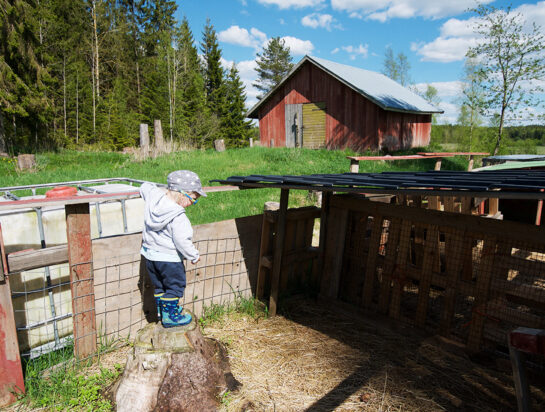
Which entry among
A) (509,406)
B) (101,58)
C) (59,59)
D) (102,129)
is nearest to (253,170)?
(509,406)

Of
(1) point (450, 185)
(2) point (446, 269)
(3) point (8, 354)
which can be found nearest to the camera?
(1) point (450, 185)

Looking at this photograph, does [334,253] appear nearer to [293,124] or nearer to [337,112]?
[337,112]

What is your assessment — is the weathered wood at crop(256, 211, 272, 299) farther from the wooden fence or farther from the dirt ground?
the wooden fence

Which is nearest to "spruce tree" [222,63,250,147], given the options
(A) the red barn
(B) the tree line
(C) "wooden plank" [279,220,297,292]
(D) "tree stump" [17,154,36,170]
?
(B) the tree line

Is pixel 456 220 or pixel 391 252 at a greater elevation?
pixel 456 220

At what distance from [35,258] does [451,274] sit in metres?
3.97

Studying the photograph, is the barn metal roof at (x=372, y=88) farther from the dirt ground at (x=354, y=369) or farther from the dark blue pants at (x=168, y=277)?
the dark blue pants at (x=168, y=277)

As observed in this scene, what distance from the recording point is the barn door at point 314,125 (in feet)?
69.4

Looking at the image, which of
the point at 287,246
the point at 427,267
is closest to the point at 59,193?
the point at 287,246

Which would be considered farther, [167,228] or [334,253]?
[334,253]

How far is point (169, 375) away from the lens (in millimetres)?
2957

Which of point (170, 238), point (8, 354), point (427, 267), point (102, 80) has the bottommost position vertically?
point (8, 354)

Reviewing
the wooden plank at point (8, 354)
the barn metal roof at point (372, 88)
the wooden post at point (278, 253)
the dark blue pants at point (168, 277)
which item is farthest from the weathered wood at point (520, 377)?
the barn metal roof at point (372, 88)

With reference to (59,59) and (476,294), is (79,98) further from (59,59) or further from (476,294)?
(476,294)
